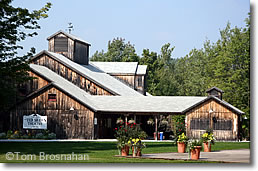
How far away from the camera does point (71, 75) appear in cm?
4762

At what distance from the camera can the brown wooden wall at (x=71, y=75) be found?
46375 millimetres

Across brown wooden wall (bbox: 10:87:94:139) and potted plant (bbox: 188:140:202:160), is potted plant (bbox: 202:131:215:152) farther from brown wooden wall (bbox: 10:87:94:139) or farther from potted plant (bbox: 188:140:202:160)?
brown wooden wall (bbox: 10:87:94:139)

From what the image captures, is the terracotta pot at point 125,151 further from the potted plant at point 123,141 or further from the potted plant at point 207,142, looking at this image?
the potted plant at point 207,142

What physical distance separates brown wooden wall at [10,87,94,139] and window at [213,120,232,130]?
32.2 feet

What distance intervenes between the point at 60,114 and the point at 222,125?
1290cm

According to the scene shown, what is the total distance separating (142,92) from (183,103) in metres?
12.5

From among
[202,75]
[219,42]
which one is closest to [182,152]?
[219,42]

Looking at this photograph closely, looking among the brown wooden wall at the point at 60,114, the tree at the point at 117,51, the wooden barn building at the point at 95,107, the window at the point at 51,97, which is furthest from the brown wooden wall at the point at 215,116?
the tree at the point at 117,51

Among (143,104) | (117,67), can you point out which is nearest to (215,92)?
(143,104)

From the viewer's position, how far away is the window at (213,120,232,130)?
40750mm

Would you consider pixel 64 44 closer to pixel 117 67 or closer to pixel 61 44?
pixel 61 44

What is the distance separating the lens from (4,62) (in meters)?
29.3

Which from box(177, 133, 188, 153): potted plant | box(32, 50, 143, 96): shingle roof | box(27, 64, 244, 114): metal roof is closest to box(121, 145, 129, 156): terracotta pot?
box(177, 133, 188, 153): potted plant

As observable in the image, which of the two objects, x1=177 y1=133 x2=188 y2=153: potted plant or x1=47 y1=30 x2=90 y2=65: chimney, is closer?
x1=177 y1=133 x2=188 y2=153: potted plant
